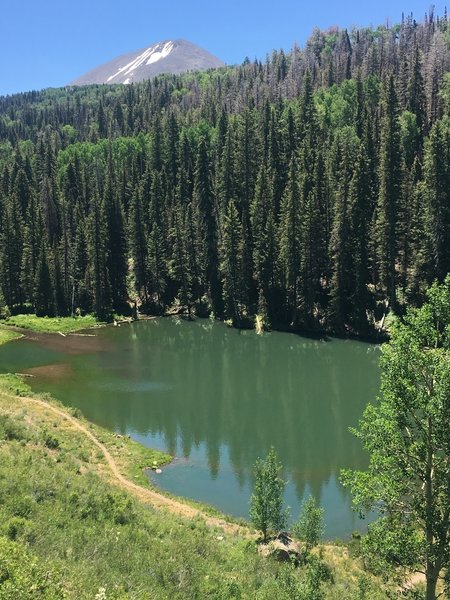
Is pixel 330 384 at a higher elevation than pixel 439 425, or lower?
lower

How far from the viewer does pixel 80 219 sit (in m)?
98.2

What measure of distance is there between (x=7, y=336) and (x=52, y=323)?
27.3 feet

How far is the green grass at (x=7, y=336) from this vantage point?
70431 millimetres

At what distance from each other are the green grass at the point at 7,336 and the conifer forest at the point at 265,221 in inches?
452

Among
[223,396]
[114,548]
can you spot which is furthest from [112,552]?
[223,396]

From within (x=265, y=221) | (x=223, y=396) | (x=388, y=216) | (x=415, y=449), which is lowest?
(x=223, y=396)

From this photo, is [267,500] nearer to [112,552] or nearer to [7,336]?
[112,552]

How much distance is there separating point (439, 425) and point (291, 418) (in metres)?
29.2

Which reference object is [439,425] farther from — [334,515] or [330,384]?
[330,384]

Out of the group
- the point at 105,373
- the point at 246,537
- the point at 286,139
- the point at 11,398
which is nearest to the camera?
the point at 246,537

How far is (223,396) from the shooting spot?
162ft

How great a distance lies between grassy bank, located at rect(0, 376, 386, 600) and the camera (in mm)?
13250

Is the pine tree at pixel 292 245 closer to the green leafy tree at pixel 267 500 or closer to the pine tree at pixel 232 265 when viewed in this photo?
the pine tree at pixel 232 265

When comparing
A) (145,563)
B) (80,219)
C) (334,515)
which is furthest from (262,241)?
(145,563)
